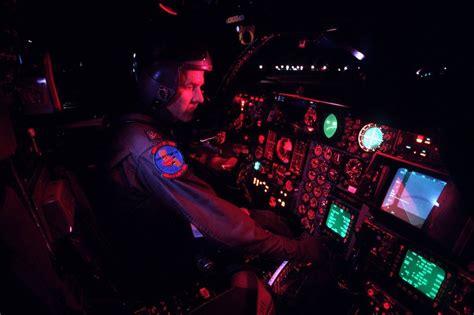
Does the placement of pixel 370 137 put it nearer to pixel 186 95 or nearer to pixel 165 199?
pixel 186 95

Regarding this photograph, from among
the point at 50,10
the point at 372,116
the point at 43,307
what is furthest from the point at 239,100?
the point at 43,307

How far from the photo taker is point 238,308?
5.48 feet

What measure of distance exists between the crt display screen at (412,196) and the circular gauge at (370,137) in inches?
10.5

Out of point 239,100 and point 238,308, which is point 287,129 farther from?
point 238,308

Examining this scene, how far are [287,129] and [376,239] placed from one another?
155 cm

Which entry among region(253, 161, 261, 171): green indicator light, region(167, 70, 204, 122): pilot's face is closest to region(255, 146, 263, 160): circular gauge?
region(253, 161, 261, 171): green indicator light

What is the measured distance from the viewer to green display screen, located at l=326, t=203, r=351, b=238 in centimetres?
215

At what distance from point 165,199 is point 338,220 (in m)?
1.61

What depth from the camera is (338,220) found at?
2.23 metres

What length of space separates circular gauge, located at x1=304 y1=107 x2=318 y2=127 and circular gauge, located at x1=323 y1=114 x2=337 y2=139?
15 centimetres

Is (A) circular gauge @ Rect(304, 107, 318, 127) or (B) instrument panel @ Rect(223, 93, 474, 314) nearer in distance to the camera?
(B) instrument panel @ Rect(223, 93, 474, 314)

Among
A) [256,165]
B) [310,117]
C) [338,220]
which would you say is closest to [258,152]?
[256,165]

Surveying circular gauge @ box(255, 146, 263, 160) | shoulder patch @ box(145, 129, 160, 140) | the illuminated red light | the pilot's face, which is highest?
the pilot's face

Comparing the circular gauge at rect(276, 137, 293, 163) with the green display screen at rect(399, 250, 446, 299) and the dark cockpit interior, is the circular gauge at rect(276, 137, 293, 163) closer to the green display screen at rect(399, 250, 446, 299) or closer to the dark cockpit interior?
the dark cockpit interior
